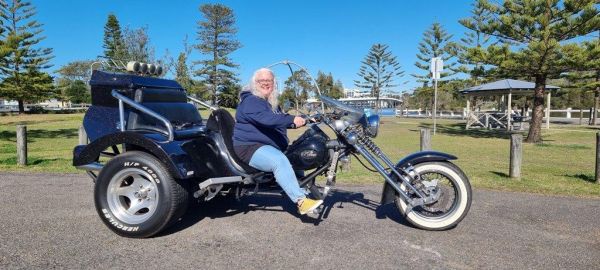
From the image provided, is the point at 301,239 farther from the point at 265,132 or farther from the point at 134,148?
Answer: the point at 134,148

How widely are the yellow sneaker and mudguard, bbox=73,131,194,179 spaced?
3.55ft

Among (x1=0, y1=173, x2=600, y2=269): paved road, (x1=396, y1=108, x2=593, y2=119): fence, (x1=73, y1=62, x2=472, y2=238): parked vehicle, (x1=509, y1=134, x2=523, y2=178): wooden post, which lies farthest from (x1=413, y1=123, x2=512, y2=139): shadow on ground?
(x1=73, y1=62, x2=472, y2=238): parked vehicle

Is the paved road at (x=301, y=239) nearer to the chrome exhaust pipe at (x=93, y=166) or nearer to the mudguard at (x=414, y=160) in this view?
the mudguard at (x=414, y=160)

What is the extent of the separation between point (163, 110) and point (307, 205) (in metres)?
2.22

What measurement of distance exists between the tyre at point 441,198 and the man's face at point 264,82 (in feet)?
5.50

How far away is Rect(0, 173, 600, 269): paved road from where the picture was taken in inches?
132

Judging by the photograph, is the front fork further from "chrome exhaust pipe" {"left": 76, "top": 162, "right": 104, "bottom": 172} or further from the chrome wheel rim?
"chrome exhaust pipe" {"left": 76, "top": 162, "right": 104, "bottom": 172}

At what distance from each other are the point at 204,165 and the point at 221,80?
2272 inches

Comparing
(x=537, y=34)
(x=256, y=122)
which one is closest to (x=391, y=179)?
(x=256, y=122)

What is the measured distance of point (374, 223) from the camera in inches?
173

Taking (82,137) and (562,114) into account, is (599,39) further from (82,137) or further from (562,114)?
(562,114)

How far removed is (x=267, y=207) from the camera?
16.7ft

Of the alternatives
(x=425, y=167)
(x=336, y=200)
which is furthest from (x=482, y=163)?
(x=425, y=167)

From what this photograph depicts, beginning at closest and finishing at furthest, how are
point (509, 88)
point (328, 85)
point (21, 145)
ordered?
point (21, 145) < point (509, 88) < point (328, 85)
